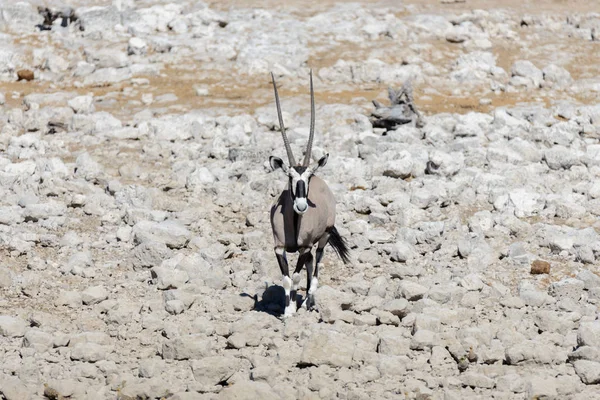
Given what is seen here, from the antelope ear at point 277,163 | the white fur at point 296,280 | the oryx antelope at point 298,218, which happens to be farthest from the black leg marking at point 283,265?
the antelope ear at point 277,163

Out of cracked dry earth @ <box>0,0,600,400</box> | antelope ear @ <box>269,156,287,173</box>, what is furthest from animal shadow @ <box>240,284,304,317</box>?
antelope ear @ <box>269,156,287,173</box>

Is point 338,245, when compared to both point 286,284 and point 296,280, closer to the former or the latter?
point 296,280

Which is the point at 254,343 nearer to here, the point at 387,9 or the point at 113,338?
the point at 113,338

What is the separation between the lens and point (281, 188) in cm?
1487

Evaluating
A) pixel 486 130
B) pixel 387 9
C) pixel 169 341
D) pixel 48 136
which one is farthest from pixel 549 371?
pixel 387 9

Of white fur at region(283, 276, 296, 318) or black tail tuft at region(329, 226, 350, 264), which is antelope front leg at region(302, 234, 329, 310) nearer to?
white fur at region(283, 276, 296, 318)

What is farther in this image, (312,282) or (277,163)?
(312,282)

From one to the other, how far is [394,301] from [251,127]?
26.6 feet

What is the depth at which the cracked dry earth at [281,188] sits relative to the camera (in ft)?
30.3

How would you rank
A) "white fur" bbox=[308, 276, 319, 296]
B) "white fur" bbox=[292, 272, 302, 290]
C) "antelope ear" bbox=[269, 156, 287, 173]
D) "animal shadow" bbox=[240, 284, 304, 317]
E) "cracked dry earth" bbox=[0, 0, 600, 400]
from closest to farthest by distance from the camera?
"cracked dry earth" bbox=[0, 0, 600, 400] < "antelope ear" bbox=[269, 156, 287, 173] < "white fur" bbox=[292, 272, 302, 290] < "animal shadow" bbox=[240, 284, 304, 317] < "white fur" bbox=[308, 276, 319, 296]

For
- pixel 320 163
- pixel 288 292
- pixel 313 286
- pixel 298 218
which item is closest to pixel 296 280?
pixel 288 292

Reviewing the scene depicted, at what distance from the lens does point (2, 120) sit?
60.3 feet

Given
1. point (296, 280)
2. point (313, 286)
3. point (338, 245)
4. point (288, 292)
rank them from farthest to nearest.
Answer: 1. point (338, 245)
2. point (313, 286)
3. point (296, 280)
4. point (288, 292)

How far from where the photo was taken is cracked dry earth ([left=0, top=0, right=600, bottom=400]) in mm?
9227
